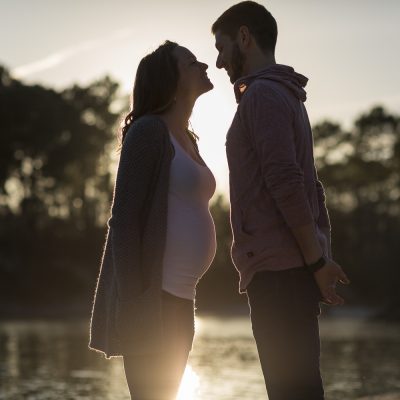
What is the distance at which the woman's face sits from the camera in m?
3.62

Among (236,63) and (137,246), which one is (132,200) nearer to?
(137,246)

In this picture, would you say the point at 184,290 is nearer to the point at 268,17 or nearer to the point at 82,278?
the point at 268,17

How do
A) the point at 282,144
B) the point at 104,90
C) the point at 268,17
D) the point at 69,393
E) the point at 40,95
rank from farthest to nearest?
1. the point at 104,90
2. the point at 40,95
3. the point at 69,393
4. the point at 268,17
5. the point at 282,144

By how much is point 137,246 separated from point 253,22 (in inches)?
33.6

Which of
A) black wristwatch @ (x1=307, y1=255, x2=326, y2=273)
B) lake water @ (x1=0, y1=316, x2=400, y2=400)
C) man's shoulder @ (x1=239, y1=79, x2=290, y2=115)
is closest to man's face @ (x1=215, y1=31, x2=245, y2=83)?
man's shoulder @ (x1=239, y1=79, x2=290, y2=115)

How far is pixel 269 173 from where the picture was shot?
338cm

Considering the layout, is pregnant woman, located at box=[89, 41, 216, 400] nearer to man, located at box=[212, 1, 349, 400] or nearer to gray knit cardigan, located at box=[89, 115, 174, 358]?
gray knit cardigan, located at box=[89, 115, 174, 358]

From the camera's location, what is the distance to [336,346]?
69.6 feet

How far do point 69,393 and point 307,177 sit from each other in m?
8.40

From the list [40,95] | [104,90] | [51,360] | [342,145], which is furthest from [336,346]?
[342,145]

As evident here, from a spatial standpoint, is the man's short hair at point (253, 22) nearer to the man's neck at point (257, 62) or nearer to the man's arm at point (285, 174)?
the man's neck at point (257, 62)

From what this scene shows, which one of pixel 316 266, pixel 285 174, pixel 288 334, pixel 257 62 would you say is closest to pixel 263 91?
pixel 257 62

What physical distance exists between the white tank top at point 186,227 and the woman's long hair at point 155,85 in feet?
0.45

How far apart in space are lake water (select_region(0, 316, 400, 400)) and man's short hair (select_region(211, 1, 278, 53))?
7950mm
